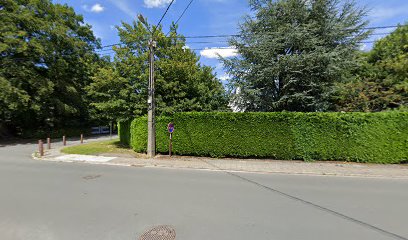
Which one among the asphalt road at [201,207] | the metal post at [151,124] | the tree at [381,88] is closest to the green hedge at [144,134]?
the metal post at [151,124]

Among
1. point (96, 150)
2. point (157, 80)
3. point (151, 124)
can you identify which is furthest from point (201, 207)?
point (96, 150)

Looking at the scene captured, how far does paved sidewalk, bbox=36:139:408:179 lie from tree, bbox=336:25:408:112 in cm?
454

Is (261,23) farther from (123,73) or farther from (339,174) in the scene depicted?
(339,174)

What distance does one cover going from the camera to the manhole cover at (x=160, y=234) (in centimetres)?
390

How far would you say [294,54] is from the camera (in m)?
14.2

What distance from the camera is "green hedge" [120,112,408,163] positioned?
37.4 ft

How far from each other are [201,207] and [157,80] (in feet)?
35.0

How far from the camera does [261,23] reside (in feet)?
52.2

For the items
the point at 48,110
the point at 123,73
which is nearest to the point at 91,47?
the point at 48,110

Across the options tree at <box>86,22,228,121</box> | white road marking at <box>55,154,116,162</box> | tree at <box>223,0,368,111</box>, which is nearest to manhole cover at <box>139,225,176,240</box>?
white road marking at <box>55,154,116,162</box>

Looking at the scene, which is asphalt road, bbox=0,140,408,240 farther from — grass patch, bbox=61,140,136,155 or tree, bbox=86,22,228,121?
tree, bbox=86,22,228,121

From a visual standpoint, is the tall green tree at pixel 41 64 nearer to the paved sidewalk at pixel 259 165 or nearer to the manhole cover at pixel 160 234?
the paved sidewalk at pixel 259 165

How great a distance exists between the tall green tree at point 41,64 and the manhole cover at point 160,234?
Answer: 827 inches

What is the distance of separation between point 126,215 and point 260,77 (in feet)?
39.9
